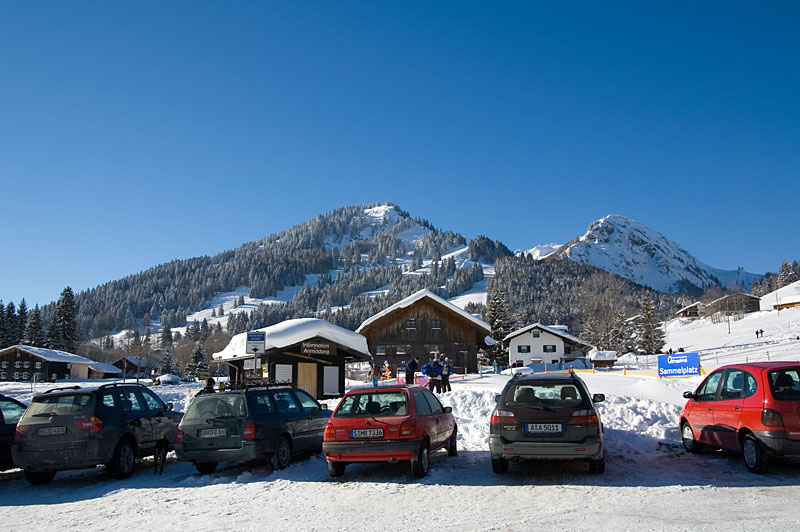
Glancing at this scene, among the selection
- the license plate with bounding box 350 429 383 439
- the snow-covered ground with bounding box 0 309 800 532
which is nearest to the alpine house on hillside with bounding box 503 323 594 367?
the snow-covered ground with bounding box 0 309 800 532

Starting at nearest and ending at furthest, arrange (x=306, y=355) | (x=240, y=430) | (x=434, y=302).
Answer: (x=240, y=430)
(x=306, y=355)
(x=434, y=302)

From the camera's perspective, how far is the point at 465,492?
8992 mm

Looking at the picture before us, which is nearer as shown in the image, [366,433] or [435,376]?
[366,433]

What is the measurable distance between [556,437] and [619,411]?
6.58 meters

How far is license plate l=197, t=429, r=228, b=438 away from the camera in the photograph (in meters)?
10.8

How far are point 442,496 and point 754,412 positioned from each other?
4.98 metres

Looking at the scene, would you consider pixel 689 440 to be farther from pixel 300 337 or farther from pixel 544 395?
pixel 300 337

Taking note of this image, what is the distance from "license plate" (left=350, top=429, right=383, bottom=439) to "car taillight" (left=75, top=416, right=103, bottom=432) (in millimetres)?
4384

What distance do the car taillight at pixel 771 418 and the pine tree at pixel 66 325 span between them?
87989mm

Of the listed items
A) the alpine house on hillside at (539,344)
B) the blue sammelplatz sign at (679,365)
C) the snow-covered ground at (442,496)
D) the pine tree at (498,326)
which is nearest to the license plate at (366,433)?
the snow-covered ground at (442,496)

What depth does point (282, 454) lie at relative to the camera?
37.2 ft

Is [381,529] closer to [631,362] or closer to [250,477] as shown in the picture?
[250,477]

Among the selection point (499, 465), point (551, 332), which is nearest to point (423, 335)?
point (551, 332)

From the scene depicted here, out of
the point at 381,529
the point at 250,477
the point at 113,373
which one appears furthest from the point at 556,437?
the point at 113,373
